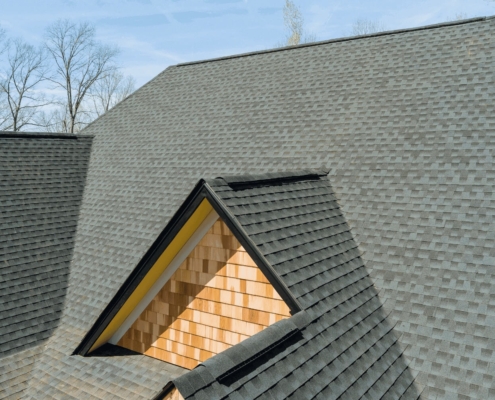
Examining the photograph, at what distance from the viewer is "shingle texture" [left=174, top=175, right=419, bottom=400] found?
345cm

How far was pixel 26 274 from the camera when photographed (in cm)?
768

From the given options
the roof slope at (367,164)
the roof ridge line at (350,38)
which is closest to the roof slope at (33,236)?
the roof slope at (367,164)

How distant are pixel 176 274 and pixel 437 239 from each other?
3542 mm

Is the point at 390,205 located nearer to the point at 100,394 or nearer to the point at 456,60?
the point at 456,60

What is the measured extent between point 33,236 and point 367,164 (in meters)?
6.37

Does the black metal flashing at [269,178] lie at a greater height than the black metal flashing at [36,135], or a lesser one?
lesser

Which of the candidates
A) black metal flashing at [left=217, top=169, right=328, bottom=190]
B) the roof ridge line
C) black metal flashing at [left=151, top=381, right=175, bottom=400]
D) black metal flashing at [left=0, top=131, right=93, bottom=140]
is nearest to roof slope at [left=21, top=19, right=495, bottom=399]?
the roof ridge line

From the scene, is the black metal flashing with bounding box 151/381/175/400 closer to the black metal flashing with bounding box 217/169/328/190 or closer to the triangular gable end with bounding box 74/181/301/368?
the triangular gable end with bounding box 74/181/301/368

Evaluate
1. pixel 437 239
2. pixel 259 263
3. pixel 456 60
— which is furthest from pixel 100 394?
pixel 456 60

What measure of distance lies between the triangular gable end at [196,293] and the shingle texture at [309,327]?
1.09 feet

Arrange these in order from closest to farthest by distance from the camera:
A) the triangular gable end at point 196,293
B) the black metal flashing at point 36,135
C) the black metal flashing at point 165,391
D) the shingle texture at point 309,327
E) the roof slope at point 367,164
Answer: the black metal flashing at point 165,391 < the shingle texture at point 309,327 < the triangular gable end at point 196,293 < the roof slope at point 367,164 < the black metal flashing at point 36,135

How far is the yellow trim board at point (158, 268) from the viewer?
521cm

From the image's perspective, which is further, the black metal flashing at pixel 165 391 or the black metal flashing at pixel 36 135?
the black metal flashing at pixel 36 135

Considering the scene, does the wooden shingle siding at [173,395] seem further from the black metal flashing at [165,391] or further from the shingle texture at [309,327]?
the shingle texture at [309,327]
